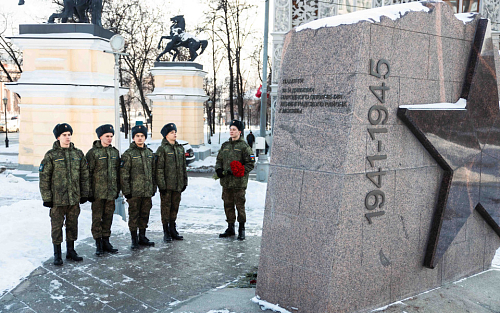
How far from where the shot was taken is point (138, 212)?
731 centimetres

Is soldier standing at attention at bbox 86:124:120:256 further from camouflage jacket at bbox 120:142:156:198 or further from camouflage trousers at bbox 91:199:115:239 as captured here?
camouflage jacket at bbox 120:142:156:198

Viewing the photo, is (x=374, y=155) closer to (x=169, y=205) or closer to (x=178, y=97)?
Answer: (x=169, y=205)

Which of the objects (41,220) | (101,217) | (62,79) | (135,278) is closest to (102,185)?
(101,217)

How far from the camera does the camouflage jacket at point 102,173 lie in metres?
6.89

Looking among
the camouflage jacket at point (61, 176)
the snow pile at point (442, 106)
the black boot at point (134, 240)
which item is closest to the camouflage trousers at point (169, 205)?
the black boot at point (134, 240)

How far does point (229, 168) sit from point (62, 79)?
789cm

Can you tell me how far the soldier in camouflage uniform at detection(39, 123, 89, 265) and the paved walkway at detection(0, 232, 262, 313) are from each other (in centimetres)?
44

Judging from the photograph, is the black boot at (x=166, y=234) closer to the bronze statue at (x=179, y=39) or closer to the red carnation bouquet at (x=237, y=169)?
the red carnation bouquet at (x=237, y=169)

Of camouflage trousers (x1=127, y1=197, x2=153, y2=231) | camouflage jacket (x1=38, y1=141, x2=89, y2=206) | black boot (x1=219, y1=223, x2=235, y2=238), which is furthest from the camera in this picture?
black boot (x1=219, y1=223, x2=235, y2=238)

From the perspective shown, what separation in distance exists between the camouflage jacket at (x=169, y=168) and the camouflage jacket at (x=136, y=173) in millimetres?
211

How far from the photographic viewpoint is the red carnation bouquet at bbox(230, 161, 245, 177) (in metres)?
7.60

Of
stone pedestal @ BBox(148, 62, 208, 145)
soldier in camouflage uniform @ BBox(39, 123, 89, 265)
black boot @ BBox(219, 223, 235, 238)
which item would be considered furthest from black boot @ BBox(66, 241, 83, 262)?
stone pedestal @ BBox(148, 62, 208, 145)

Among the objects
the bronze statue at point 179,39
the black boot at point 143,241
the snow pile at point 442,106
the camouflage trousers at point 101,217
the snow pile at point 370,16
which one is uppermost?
the bronze statue at point 179,39

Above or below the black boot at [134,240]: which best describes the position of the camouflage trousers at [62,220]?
above
